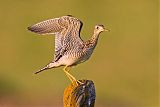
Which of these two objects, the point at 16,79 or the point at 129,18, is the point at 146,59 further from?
the point at 16,79

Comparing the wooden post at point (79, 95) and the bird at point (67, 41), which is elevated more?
the bird at point (67, 41)

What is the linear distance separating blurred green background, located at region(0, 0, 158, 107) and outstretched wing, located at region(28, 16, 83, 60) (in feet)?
20.4

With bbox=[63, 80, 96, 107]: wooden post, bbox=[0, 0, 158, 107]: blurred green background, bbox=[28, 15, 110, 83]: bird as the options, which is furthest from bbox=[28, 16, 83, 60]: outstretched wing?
bbox=[0, 0, 158, 107]: blurred green background

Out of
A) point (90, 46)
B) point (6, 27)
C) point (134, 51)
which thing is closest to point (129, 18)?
point (134, 51)

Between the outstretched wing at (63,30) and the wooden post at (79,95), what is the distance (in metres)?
0.59

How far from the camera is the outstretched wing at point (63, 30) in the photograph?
249 inches

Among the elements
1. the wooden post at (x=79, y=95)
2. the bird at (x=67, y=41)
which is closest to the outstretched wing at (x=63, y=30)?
the bird at (x=67, y=41)

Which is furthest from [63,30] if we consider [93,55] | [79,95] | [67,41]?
[93,55]

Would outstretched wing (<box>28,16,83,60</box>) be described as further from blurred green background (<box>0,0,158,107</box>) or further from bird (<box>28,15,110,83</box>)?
blurred green background (<box>0,0,158,107</box>)

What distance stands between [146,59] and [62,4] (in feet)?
5.06

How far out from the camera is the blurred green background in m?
13.3

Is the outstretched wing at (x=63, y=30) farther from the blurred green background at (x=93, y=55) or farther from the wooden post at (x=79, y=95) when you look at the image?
the blurred green background at (x=93, y=55)

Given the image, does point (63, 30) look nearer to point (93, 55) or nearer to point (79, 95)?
point (79, 95)

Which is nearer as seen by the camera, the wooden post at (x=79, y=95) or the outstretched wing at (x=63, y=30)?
the wooden post at (x=79, y=95)
